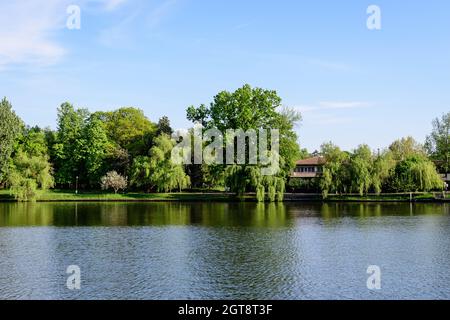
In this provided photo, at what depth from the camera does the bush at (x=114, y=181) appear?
65.6 metres

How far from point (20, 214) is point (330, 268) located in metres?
31.7

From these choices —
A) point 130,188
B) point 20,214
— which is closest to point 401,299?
point 20,214

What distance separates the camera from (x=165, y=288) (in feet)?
58.9

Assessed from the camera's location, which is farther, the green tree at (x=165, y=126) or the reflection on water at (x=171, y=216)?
the green tree at (x=165, y=126)

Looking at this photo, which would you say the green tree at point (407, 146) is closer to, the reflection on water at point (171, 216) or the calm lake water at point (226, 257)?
the reflection on water at point (171, 216)

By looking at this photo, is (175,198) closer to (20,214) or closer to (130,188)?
(130,188)

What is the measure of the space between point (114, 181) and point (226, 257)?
44814mm

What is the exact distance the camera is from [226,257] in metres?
23.2

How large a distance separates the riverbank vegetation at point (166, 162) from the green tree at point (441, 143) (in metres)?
0.21

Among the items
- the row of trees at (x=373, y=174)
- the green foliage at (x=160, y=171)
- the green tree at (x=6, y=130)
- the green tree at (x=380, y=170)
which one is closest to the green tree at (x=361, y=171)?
the row of trees at (x=373, y=174)

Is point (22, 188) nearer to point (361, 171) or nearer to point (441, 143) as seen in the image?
point (361, 171)

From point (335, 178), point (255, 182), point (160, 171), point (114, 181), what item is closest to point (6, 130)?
point (114, 181)

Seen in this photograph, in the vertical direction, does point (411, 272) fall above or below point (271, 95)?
below

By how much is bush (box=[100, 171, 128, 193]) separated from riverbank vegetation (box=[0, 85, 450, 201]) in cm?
13
